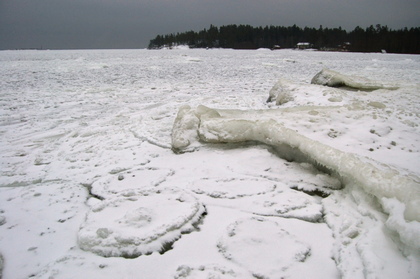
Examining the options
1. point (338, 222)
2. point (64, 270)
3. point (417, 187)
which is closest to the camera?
point (64, 270)

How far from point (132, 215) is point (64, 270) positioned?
40 cm

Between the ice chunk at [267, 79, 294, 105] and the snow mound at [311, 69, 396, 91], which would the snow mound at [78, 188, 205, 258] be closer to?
the ice chunk at [267, 79, 294, 105]

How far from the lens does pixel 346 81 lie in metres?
4.34

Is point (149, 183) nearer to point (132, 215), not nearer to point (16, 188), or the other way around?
point (132, 215)

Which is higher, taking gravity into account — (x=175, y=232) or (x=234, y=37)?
(x=234, y=37)

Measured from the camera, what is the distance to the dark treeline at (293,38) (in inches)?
1561

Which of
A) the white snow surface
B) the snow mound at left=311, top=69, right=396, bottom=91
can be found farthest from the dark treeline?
the white snow surface

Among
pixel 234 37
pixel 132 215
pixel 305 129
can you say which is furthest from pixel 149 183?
pixel 234 37

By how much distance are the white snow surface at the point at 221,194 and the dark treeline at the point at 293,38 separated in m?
44.3

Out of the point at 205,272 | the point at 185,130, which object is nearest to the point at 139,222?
the point at 205,272

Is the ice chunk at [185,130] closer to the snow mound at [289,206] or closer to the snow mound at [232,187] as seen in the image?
the snow mound at [232,187]

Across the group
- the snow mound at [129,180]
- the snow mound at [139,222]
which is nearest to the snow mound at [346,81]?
the snow mound at [129,180]

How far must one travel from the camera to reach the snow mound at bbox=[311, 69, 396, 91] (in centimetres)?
410

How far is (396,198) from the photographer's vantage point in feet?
4.37
